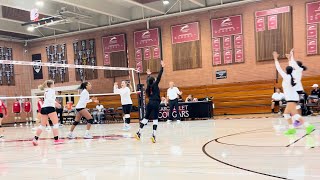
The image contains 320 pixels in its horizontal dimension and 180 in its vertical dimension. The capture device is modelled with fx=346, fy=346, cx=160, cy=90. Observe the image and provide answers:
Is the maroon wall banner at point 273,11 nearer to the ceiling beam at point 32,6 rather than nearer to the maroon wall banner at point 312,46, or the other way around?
the maroon wall banner at point 312,46

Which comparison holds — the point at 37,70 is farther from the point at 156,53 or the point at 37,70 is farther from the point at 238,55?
the point at 238,55

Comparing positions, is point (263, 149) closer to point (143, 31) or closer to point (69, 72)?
point (143, 31)

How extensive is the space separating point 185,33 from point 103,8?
197 inches

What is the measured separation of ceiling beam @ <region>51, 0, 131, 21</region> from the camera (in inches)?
721

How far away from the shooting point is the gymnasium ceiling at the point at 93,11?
747 inches

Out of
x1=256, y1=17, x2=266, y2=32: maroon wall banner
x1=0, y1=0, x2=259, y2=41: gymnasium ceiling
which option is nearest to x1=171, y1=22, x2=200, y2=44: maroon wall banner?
x1=0, y1=0, x2=259, y2=41: gymnasium ceiling

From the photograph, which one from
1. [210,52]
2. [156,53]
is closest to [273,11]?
[210,52]

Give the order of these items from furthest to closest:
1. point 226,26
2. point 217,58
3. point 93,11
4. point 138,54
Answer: point 138,54 → point 93,11 → point 217,58 → point 226,26

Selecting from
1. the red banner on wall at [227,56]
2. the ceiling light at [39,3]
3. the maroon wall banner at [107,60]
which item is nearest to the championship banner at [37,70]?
the maroon wall banner at [107,60]

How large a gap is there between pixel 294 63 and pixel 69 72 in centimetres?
1816

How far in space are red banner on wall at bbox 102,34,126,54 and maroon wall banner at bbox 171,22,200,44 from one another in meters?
3.56

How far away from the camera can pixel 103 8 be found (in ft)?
65.7

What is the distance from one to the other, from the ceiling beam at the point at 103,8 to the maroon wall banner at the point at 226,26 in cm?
555

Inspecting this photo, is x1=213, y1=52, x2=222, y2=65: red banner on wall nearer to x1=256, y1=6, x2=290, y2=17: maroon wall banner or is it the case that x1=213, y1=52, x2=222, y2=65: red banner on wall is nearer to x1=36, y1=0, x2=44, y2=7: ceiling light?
x1=256, y1=6, x2=290, y2=17: maroon wall banner
